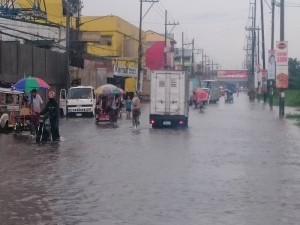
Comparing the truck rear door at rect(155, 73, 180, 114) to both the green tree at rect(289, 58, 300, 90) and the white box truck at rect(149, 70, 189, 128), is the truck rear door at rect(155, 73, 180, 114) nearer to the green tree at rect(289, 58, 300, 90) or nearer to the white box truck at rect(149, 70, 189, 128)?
the white box truck at rect(149, 70, 189, 128)

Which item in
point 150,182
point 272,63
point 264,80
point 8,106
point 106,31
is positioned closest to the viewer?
point 150,182

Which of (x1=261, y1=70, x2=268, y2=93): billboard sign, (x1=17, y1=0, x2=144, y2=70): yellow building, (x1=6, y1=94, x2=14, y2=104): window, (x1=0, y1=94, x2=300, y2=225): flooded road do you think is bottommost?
(x1=0, y1=94, x2=300, y2=225): flooded road

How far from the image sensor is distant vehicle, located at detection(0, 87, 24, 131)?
27891 millimetres

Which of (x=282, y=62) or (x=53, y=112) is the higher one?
(x=282, y=62)

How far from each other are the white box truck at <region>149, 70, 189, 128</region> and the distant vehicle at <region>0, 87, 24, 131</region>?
691 cm

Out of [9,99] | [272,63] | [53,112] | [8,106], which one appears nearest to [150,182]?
[53,112]

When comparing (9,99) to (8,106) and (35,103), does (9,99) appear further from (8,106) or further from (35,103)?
(35,103)

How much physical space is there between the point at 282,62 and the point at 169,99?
41.1 feet

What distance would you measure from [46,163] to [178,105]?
16.5 metres

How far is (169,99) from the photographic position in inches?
1307

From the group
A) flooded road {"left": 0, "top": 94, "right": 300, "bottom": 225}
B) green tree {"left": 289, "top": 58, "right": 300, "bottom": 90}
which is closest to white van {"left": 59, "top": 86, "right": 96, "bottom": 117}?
flooded road {"left": 0, "top": 94, "right": 300, "bottom": 225}

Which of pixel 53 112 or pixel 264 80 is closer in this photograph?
pixel 53 112

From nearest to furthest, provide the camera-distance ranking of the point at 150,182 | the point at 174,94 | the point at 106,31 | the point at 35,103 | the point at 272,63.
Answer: the point at 150,182 → the point at 35,103 → the point at 174,94 → the point at 272,63 → the point at 106,31

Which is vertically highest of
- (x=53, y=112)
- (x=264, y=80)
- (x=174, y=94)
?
(x=264, y=80)
